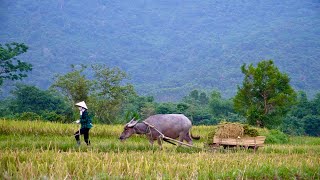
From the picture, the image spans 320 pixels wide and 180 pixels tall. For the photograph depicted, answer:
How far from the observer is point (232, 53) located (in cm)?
16325

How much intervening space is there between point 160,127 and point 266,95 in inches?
848

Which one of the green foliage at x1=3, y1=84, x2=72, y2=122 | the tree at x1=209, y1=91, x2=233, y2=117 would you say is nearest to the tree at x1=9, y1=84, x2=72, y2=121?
the green foliage at x1=3, y1=84, x2=72, y2=122

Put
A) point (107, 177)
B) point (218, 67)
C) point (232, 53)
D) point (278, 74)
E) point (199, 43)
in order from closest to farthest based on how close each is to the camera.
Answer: point (107, 177) → point (278, 74) → point (218, 67) → point (232, 53) → point (199, 43)

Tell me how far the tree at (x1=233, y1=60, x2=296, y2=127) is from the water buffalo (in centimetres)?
1857

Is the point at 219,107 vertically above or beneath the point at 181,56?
beneath

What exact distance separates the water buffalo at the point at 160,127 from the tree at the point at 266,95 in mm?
18571

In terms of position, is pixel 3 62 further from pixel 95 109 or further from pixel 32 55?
pixel 32 55

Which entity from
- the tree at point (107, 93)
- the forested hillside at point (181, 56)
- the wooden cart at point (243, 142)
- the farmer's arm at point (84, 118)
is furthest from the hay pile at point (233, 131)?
the forested hillside at point (181, 56)

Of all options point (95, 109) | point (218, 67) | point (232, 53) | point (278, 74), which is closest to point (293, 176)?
point (278, 74)

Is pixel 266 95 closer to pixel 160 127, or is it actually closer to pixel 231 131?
pixel 231 131

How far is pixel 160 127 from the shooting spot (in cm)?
1314

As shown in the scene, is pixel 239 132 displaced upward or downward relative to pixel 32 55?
downward

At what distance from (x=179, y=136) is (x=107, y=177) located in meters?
8.27

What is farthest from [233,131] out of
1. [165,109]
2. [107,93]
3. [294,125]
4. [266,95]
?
[294,125]
